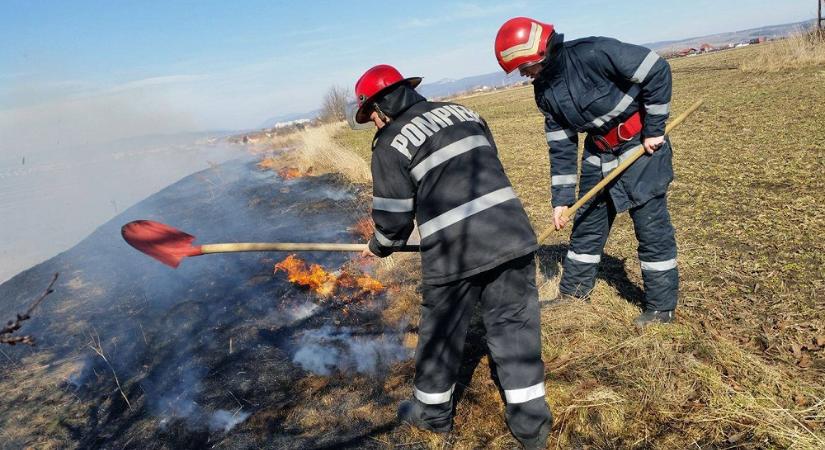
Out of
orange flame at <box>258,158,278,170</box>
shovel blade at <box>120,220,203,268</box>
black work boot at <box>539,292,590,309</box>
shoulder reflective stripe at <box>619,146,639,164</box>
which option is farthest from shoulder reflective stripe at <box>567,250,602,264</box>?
orange flame at <box>258,158,278,170</box>

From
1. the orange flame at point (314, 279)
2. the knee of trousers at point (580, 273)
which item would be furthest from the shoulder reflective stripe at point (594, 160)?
the orange flame at point (314, 279)

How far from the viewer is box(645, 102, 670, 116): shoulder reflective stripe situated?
2971 mm

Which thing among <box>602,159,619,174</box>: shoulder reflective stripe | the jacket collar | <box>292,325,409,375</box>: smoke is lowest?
<box>292,325,409,375</box>: smoke

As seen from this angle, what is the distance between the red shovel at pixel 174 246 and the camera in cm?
305

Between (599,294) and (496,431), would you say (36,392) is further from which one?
(599,294)

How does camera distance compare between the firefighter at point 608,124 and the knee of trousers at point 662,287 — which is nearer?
the firefighter at point 608,124

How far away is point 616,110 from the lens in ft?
10.1

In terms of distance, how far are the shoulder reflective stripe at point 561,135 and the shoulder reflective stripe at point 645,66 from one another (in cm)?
59

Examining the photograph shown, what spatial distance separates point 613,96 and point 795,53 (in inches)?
769

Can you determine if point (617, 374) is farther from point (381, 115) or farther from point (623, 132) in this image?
point (381, 115)

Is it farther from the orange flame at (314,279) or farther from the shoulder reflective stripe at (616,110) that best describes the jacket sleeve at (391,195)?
the orange flame at (314,279)

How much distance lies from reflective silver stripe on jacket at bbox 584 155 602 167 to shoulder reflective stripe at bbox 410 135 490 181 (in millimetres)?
1499

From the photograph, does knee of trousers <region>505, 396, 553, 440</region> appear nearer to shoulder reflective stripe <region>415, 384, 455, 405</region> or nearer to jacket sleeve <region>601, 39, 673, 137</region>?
shoulder reflective stripe <region>415, 384, 455, 405</region>

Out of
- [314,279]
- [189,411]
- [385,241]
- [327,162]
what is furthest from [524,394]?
[327,162]
